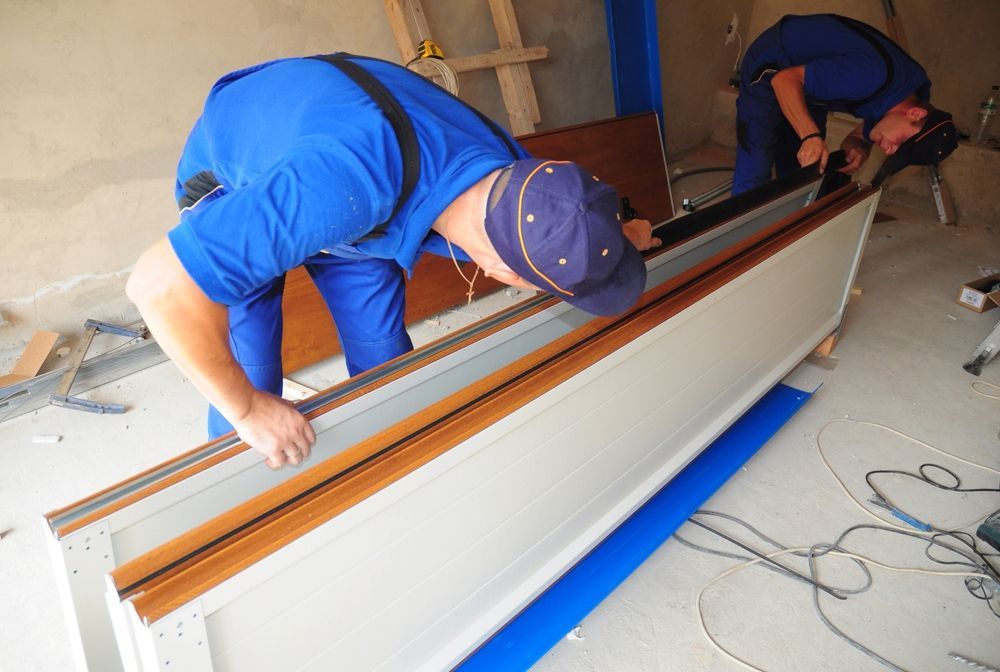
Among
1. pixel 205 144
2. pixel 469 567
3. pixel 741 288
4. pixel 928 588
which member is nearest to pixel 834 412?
pixel 928 588

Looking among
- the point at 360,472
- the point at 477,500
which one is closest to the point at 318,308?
the point at 477,500

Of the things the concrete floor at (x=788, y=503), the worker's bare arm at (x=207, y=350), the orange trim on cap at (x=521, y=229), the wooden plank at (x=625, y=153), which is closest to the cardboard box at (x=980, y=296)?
the concrete floor at (x=788, y=503)

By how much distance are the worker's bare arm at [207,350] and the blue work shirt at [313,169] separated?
0.03 metres

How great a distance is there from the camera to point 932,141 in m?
2.37

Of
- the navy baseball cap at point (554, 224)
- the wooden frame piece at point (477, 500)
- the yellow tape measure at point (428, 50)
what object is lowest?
the wooden frame piece at point (477, 500)

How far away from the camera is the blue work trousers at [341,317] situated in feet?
4.52

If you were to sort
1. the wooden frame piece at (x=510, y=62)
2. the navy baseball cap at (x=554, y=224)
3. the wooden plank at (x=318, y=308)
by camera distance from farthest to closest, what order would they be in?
1. the wooden frame piece at (x=510, y=62)
2. the wooden plank at (x=318, y=308)
3. the navy baseball cap at (x=554, y=224)

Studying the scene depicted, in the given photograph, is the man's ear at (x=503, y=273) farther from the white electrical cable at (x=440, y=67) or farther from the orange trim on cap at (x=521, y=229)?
the white electrical cable at (x=440, y=67)

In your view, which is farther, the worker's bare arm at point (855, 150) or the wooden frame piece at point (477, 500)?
the worker's bare arm at point (855, 150)

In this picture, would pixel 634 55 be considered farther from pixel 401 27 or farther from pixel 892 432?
pixel 892 432

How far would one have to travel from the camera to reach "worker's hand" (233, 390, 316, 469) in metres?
1.01

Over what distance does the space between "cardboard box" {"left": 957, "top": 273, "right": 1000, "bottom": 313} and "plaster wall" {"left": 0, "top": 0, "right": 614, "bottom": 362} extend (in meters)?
3.20

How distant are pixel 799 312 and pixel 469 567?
1570mm

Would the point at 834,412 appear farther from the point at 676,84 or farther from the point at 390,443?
the point at 676,84
